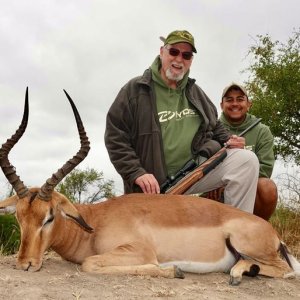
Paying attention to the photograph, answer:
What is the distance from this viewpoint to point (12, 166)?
5117 millimetres

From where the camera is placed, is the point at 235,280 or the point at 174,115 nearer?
the point at 235,280

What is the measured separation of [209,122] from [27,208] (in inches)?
120

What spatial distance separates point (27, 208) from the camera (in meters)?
4.70

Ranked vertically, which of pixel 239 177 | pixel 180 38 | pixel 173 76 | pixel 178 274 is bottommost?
pixel 178 274

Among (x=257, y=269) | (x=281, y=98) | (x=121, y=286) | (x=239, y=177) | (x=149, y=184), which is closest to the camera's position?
(x=121, y=286)

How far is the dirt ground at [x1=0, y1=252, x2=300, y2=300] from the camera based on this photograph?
3922 millimetres

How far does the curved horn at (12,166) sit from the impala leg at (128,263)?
869mm

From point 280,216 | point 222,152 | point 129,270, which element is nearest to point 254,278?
point 129,270

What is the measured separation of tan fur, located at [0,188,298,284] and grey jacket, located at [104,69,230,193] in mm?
1028

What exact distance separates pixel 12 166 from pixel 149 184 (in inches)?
64.4

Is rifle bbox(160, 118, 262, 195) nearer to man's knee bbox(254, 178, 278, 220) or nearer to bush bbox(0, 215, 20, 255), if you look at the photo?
man's knee bbox(254, 178, 278, 220)

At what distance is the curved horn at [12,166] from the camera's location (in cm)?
495

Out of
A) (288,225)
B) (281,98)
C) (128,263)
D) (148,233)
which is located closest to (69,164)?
(148,233)

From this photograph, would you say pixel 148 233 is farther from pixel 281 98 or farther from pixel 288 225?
pixel 281 98
